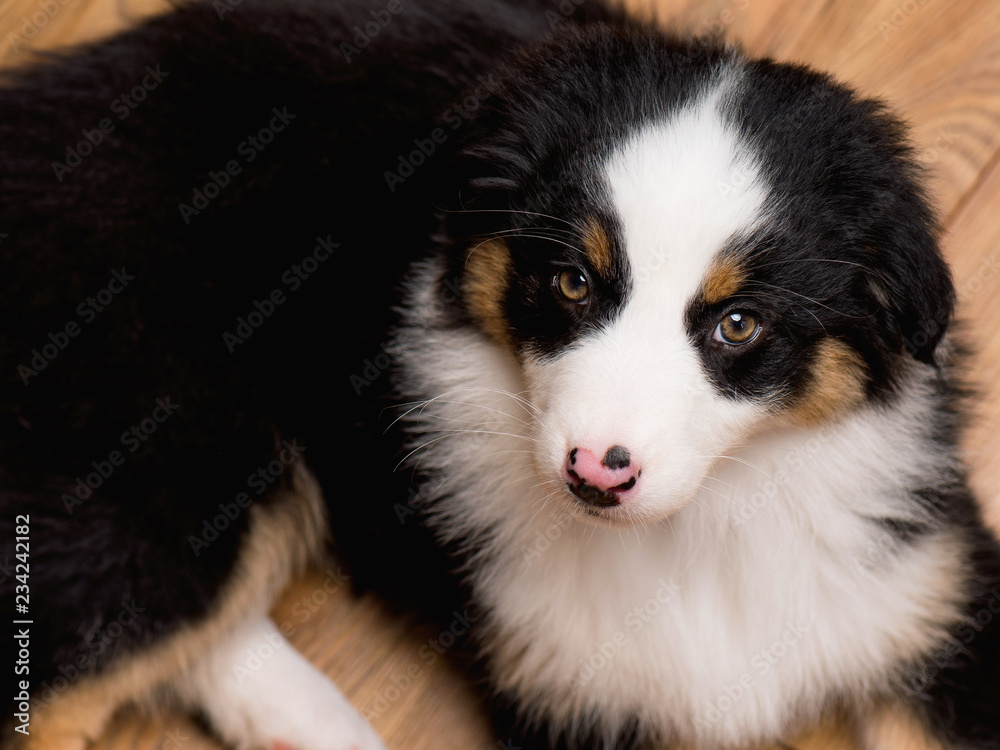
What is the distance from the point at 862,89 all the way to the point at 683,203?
4.84 feet

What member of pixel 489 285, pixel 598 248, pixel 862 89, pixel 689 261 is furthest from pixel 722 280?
pixel 862 89

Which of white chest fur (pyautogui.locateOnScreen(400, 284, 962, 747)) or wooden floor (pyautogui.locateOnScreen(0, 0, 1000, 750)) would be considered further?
wooden floor (pyautogui.locateOnScreen(0, 0, 1000, 750))

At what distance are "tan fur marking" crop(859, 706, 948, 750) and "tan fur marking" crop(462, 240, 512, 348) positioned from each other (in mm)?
1056

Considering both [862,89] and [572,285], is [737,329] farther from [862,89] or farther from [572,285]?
[862,89]

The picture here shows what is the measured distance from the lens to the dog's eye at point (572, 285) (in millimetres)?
1572

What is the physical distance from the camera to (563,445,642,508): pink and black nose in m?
1.40

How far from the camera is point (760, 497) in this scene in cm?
176

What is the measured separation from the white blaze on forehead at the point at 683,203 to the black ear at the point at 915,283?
222mm

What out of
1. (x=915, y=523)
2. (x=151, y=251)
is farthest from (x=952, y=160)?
(x=151, y=251)

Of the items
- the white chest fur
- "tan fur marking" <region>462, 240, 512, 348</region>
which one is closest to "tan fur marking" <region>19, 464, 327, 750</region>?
the white chest fur

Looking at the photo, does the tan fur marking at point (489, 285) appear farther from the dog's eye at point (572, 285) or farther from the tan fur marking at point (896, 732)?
the tan fur marking at point (896, 732)

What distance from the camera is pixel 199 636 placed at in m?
2.04

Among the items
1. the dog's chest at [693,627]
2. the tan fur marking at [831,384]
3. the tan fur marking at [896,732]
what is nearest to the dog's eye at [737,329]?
the tan fur marking at [831,384]

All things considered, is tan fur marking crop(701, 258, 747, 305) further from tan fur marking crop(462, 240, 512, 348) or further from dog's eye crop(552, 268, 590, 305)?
tan fur marking crop(462, 240, 512, 348)
